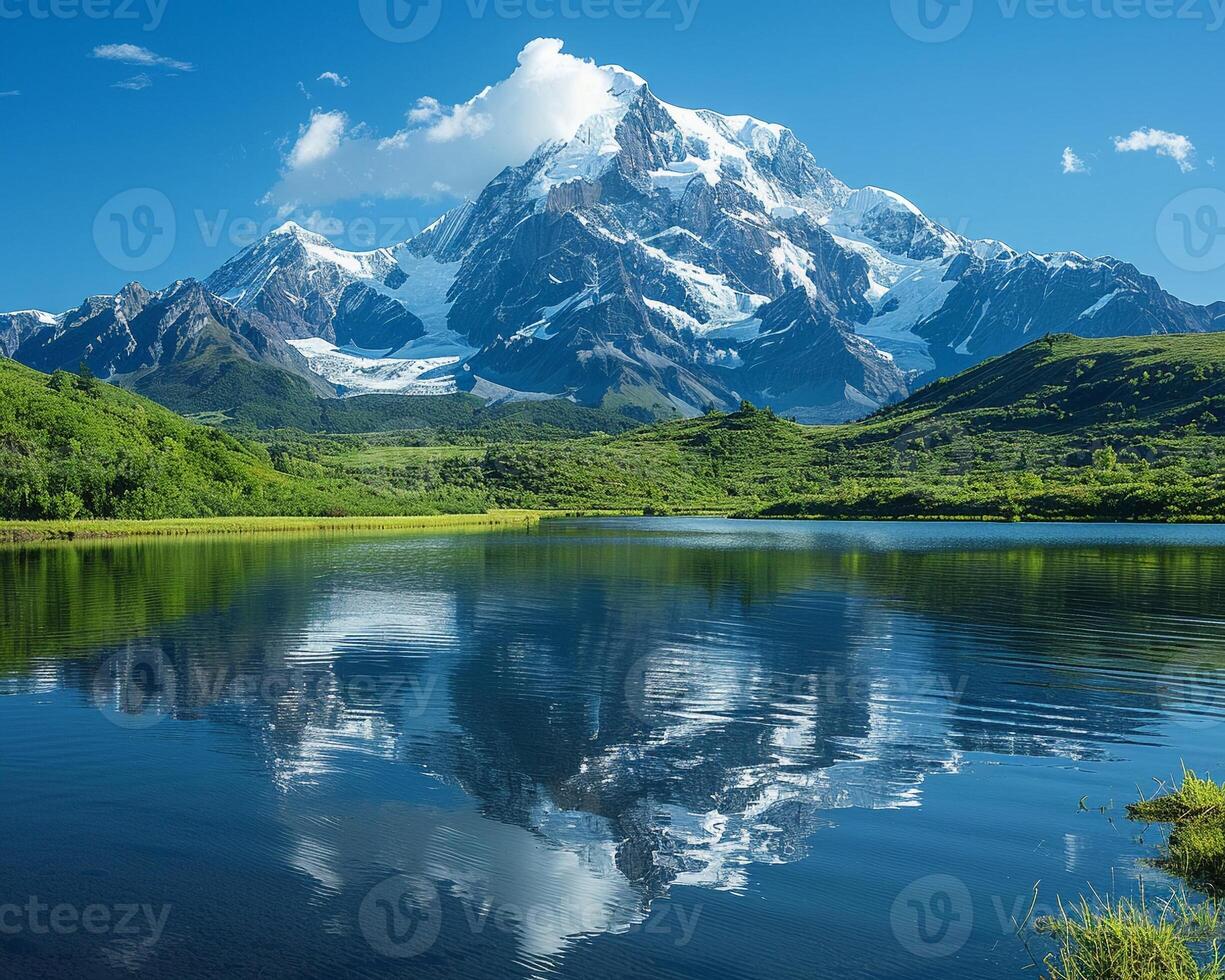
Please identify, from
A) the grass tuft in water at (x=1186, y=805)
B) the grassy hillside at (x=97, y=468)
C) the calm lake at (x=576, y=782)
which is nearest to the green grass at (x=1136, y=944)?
the calm lake at (x=576, y=782)

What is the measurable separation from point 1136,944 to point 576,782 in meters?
13.3

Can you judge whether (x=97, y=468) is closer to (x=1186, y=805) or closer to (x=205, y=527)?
(x=205, y=527)

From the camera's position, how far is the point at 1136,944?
13898mm

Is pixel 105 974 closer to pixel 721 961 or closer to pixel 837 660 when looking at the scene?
pixel 721 961

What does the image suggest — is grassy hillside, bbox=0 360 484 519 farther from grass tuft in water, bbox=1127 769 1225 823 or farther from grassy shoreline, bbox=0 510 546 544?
grass tuft in water, bbox=1127 769 1225 823

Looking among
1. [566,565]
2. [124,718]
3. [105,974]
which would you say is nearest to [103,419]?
[566,565]

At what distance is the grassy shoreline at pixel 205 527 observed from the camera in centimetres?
12750

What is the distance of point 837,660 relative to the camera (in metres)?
41.1

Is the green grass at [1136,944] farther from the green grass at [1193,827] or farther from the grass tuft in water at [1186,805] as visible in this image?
the grass tuft in water at [1186,805]

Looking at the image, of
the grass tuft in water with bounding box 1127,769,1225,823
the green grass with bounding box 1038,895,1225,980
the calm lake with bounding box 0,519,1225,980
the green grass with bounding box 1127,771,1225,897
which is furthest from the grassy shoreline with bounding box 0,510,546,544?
the green grass with bounding box 1038,895,1225,980

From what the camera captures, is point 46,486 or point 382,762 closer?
point 382,762

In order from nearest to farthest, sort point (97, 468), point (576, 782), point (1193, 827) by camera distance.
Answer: point (1193, 827)
point (576, 782)
point (97, 468)

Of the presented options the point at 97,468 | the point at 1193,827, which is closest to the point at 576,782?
the point at 1193,827

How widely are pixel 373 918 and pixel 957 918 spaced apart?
32.9 feet
